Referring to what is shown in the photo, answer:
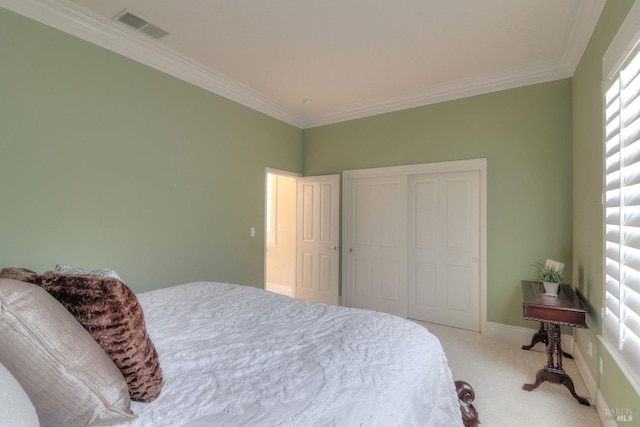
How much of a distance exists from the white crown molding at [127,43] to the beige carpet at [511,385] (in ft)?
12.5

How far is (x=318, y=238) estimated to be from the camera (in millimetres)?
4598

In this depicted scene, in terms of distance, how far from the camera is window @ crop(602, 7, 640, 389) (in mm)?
1489

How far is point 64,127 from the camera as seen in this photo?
2.30 metres

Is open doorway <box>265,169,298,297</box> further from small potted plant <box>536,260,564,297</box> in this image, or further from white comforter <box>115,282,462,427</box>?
small potted plant <box>536,260,564,297</box>

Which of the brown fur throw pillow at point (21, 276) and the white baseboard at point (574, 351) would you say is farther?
the white baseboard at point (574, 351)

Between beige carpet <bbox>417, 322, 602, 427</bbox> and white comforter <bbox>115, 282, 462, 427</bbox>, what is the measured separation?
102 cm

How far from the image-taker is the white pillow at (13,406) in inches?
22.4

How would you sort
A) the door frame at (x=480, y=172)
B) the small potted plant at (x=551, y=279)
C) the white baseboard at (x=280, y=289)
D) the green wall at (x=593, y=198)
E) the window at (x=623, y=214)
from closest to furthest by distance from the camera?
the window at (x=623, y=214) < the green wall at (x=593, y=198) < the small potted plant at (x=551, y=279) < the door frame at (x=480, y=172) < the white baseboard at (x=280, y=289)

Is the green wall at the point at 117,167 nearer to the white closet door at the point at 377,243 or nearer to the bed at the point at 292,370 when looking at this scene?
the bed at the point at 292,370

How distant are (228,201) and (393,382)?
2.93 m

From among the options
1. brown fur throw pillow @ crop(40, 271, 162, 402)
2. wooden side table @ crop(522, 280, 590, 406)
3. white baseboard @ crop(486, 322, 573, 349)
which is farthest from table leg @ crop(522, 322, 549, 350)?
brown fur throw pillow @ crop(40, 271, 162, 402)

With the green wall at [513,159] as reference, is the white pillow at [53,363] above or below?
below

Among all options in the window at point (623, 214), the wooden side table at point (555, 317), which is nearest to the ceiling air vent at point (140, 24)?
the window at point (623, 214)

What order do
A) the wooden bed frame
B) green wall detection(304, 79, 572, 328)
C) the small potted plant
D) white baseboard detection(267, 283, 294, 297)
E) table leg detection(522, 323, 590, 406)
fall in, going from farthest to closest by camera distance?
1. white baseboard detection(267, 283, 294, 297)
2. green wall detection(304, 79, 572, 328)
3. the small potted plant
4. table leg detection(522, 323, 590, 406)
5. the wooden bed frame
